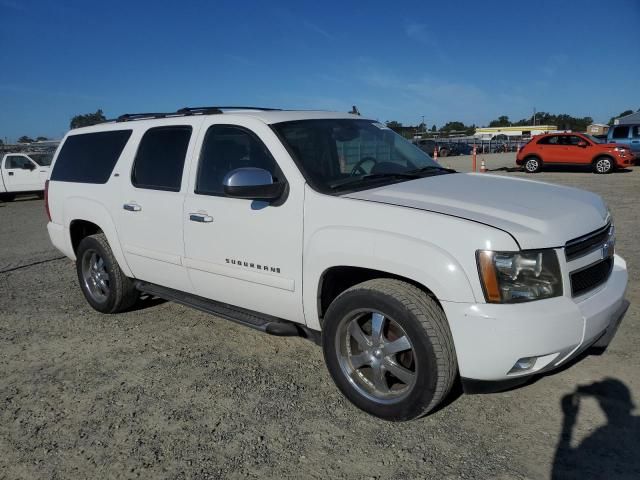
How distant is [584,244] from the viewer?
292cm

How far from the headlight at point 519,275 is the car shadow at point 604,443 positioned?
829mm

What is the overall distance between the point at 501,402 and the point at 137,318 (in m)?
3.36

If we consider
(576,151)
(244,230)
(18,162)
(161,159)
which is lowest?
(576,151)

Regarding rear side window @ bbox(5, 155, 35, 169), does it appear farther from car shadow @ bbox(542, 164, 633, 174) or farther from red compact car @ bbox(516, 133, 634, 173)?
car shadow @ bbox(542, 164, 633, 174)

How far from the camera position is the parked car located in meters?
22.4

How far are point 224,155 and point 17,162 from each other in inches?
641

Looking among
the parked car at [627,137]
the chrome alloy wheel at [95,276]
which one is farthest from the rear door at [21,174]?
the parked car at [627,137]

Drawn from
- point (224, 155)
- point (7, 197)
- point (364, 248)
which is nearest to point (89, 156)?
point (224, 155)

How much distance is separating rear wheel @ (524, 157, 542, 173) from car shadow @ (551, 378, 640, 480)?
63.8ft

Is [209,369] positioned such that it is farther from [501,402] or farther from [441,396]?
[501,402]

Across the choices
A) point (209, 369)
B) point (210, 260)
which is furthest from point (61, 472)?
point (210, 260)

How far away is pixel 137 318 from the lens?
16.5 feet

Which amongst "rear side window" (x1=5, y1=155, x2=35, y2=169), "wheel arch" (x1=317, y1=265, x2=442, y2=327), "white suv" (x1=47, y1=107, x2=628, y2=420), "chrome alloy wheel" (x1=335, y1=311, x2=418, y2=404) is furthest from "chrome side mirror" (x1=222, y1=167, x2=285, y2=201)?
"rear side window" (x1=5, y1=155, x2=35, y2=169)

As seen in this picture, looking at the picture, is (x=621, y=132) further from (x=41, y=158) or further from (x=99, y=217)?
(x=99, y=217)
